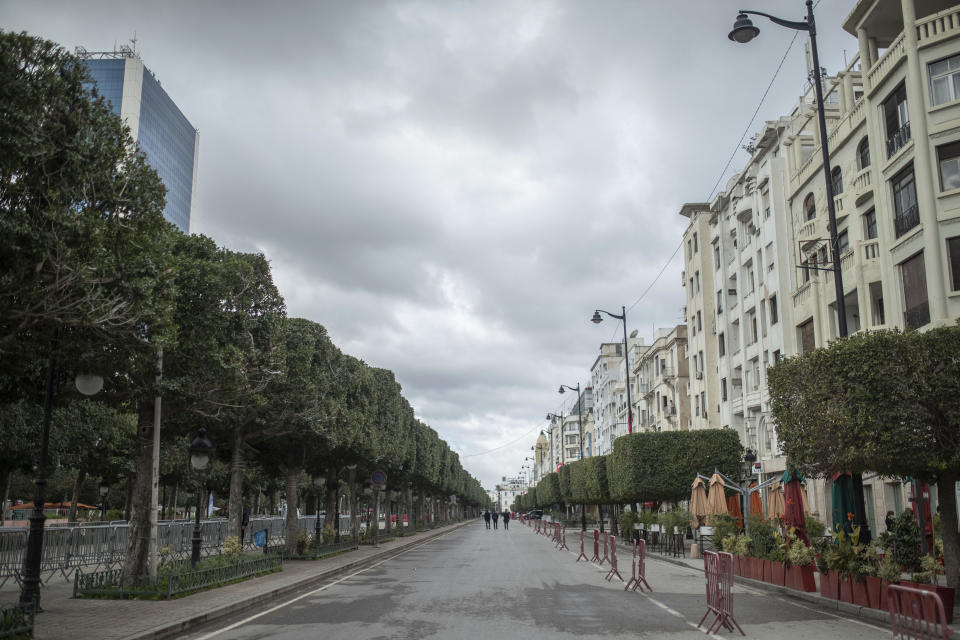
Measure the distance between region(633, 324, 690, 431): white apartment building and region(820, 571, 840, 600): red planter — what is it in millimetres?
41864

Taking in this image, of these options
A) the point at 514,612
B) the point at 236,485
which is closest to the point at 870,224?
the point at 514,612

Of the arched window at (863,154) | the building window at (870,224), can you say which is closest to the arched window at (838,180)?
the arched window at (863,154)

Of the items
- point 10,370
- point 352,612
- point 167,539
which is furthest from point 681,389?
point 10,370

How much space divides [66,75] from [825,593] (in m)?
15.5

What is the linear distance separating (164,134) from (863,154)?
11905 cm

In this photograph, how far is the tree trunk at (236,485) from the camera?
72.5 ft

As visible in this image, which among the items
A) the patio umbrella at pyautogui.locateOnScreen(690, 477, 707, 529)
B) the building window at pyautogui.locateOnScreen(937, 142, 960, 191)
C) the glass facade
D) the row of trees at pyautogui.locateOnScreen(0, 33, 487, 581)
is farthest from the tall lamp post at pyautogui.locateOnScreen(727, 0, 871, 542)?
the glass facade

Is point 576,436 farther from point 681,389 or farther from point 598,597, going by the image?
point 598,597

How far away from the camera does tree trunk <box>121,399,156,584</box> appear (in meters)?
15.4

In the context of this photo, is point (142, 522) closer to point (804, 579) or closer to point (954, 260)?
point (804, 579)

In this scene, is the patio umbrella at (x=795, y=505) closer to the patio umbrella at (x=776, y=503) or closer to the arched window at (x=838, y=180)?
the patio umbrella at (x=776, y=503)

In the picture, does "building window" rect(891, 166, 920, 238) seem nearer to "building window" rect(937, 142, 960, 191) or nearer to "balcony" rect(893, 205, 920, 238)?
"balcony" rect(893, 205, 920, 238)

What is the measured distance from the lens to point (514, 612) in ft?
45.1

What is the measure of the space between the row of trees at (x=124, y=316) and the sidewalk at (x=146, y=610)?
162cm
